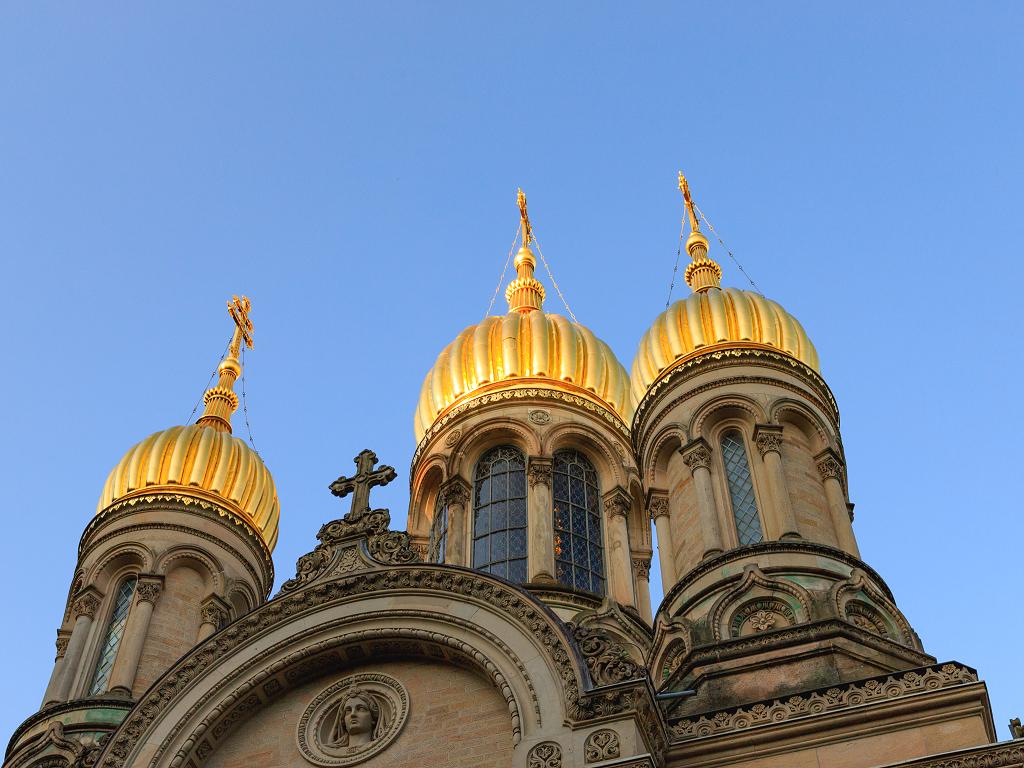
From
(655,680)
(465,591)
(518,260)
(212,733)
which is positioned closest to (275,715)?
(212,733)

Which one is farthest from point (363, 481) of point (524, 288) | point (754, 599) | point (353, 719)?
point (524, 288)

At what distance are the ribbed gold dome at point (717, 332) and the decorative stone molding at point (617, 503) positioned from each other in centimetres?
375

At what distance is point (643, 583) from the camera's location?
2606cm

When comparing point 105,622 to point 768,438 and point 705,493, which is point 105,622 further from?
point 768,438

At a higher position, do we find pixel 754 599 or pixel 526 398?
pixel 526 398

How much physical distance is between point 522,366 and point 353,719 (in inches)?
489

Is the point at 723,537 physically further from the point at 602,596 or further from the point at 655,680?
the point at 602,596

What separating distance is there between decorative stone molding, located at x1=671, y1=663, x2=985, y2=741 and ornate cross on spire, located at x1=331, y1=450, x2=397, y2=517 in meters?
5.35

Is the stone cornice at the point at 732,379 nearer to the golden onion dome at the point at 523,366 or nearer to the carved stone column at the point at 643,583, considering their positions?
the carved stone column at the point at 643,583

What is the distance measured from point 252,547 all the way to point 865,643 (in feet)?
41.3


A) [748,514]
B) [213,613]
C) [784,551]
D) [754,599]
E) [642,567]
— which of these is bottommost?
[754,599]

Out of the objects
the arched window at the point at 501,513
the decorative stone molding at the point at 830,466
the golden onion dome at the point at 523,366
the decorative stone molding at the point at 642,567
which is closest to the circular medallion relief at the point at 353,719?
the decorative stone molding at the point at 830,466

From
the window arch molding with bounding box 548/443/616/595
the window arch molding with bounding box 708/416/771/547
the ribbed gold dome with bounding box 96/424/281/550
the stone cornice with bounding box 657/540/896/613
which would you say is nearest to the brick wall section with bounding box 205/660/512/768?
the stone cornice with bounding box 657/540/896/613

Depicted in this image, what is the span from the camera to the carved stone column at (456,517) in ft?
81.1
